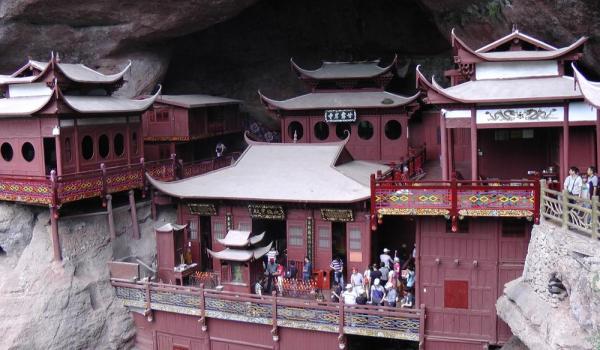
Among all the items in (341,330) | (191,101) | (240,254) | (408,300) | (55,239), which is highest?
(191,101)

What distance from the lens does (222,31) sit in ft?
113

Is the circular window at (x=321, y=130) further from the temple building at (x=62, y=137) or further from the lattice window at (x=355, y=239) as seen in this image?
the lattice window at (x=355, y=239)

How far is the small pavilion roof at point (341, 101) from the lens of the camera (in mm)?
28908

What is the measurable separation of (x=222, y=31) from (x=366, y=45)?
8166 millimetres

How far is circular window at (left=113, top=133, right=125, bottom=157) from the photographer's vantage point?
1007 inches

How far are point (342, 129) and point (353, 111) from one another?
1399 millimetres

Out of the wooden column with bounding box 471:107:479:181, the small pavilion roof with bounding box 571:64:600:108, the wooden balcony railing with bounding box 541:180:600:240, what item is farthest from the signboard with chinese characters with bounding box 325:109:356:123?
the small pavilion roof with bounding box 571:64:600:108

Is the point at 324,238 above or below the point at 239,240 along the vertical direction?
below

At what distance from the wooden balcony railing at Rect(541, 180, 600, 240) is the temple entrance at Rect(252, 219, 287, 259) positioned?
1061cm

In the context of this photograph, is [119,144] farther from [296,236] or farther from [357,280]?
[357,280]

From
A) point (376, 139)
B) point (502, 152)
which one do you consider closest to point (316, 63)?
point (376, 139)

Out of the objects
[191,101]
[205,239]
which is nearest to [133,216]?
[205,239]

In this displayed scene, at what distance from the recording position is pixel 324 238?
73.4ft

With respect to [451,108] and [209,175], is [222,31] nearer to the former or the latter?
[209,175]
